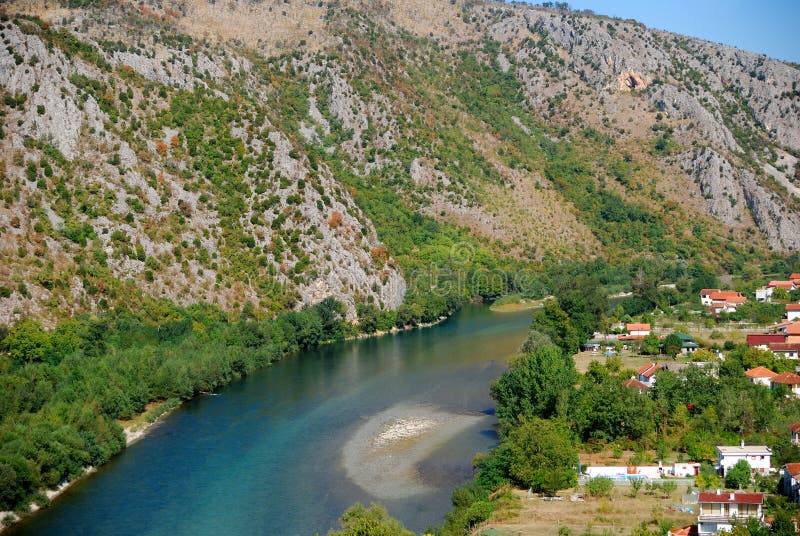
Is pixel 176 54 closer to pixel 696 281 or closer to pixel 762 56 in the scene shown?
pixel 696 281

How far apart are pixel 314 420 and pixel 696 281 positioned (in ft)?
187

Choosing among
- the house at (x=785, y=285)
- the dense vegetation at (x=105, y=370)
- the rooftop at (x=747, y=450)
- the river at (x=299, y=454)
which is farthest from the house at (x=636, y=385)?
the house at (x=785, y=285)

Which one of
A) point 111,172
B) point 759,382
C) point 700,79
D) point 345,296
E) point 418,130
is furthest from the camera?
point 700,79

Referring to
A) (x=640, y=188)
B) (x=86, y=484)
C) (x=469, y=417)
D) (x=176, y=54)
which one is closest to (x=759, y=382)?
(x=469, y=417)

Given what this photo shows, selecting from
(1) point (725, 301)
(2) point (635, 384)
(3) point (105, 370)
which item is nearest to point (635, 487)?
(2) point (635, 384)

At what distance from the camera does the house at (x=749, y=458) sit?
4066 centimetres

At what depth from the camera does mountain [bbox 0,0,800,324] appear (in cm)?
7562

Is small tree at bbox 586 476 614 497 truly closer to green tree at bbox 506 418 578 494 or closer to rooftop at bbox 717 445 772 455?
green tree at bbox 506 418 578 494

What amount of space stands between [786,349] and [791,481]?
1013 inches

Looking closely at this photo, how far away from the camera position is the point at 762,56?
164000 mm

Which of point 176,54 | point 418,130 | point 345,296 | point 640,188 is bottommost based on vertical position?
point 345,296

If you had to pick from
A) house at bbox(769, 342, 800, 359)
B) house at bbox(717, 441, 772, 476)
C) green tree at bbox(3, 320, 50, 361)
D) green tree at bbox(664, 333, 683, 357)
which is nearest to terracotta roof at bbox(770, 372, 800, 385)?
house at bbox(769, 342, 800, 359)

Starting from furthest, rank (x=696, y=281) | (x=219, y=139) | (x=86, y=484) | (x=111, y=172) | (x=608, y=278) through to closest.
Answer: (x=608, y=278) < (x=696, y=281) < (x=219, y=139) < (x=111, y=172) < (x=86, y=484)

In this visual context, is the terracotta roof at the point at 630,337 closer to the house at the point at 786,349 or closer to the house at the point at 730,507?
the house at the point at 786,349
